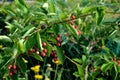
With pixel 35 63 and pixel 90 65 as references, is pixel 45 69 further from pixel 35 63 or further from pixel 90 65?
pixel 90 65

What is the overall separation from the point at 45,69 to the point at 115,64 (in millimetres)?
931

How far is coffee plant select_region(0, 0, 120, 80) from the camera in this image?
1.68 meters

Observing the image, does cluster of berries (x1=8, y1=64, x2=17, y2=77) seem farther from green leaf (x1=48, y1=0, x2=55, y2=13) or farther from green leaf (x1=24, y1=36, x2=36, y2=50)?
green leaf (x1=48, y1=0, x2=55, y2=13)

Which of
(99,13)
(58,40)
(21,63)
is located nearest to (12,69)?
(21,63)

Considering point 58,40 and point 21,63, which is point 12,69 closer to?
point 21,63

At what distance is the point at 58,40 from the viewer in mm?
1863

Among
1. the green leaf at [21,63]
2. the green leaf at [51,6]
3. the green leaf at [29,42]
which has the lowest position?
the green leaf at [21,63]

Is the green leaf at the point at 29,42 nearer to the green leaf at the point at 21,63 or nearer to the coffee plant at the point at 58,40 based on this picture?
the coffee plant at the point at 58,40

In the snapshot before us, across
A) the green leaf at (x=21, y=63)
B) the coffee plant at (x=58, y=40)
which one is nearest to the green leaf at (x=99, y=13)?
the coffee plant at (x=58, y=40)

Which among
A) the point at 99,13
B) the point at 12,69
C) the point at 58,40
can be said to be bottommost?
the point at 12,69

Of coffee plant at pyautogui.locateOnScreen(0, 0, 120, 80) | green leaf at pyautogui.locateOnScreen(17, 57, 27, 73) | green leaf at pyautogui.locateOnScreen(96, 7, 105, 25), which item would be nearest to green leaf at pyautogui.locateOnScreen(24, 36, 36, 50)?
coffee plant at pyautogui.locateOnScreen(0, 0, 120, 80)

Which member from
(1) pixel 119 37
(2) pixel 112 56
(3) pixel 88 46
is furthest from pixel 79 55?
(2) pixel 112 56

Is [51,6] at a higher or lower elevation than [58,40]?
higher

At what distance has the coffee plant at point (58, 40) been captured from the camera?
1677mm
